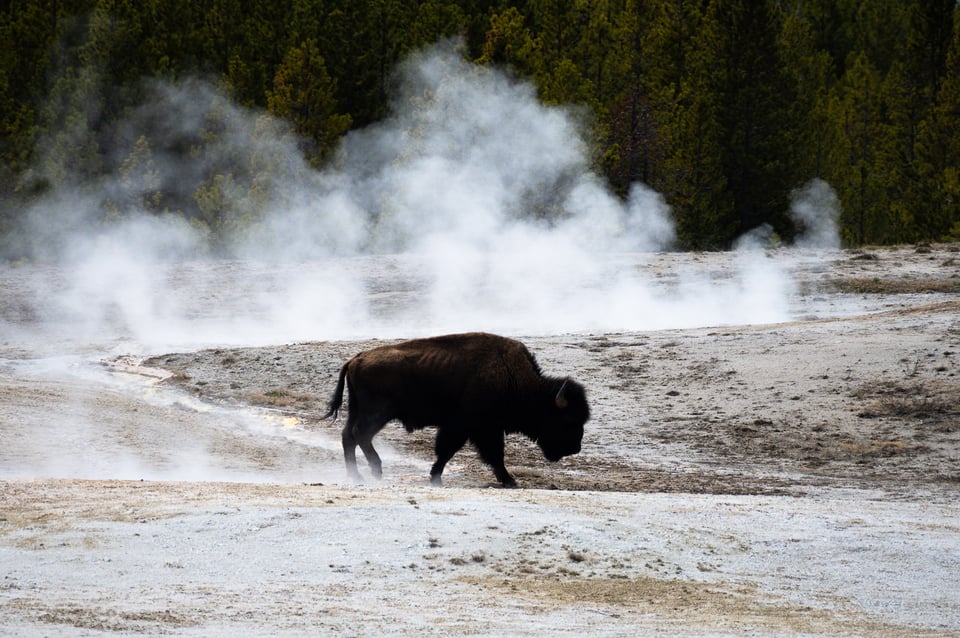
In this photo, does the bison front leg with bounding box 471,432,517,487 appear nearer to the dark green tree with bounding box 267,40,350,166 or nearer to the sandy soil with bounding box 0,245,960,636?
the sandy soil with bounding box 0,245,960,636

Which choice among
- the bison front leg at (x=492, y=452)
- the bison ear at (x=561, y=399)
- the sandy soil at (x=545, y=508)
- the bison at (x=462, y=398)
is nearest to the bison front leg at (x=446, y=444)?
the bison at (x=462, y=398)

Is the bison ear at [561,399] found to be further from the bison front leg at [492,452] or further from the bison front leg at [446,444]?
the bison front leg at [446,444]

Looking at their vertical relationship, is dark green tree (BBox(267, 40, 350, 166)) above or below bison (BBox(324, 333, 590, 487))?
above

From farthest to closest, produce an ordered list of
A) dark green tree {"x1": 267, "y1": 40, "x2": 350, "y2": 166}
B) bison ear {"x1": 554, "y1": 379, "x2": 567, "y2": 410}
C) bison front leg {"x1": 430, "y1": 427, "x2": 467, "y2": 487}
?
dark green tree {"x1": 267, "y1": 40, "x2": 350, "y2": 166}
bison ear {"x1": 554, "y1": 379, "x2": 567, "y2": 410}
bison front leg {"x1": 430, "y1": 427, "x2": 467, "y2": 487}

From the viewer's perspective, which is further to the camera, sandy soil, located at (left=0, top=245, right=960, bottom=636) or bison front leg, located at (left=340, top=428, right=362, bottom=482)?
bison front leg, located at (left=340, top=428, right=362, bottom=482)

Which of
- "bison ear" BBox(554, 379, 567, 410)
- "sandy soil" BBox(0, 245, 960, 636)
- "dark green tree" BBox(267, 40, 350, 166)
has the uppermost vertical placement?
"dark green tree" BBox(267, 40, 350, 166)

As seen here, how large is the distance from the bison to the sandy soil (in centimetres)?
45

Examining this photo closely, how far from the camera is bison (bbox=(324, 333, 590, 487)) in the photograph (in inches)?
418

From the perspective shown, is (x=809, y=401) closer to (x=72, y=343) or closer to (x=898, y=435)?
(x=898, y=435)

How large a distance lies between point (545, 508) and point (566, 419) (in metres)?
2.59

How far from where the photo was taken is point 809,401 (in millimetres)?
14203

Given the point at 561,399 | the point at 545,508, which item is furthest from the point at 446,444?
the point at 545,508

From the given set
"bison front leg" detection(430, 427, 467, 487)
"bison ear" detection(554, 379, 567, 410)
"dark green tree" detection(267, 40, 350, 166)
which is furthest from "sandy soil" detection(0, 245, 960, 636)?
"dark green tree" detection(267, 40, 350, 166)

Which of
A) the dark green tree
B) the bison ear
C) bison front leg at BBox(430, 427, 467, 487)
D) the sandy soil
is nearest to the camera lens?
the sandy soil
